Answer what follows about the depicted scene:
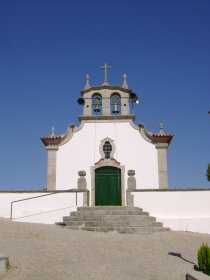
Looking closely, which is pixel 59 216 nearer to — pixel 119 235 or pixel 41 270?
pixel 119 235

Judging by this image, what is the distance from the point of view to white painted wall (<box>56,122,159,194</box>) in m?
18.4

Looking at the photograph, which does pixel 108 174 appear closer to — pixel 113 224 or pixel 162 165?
pixel 162 165

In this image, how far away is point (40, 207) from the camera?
16.3 m

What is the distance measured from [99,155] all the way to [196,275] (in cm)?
1162

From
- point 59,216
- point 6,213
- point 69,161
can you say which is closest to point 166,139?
point 69,161

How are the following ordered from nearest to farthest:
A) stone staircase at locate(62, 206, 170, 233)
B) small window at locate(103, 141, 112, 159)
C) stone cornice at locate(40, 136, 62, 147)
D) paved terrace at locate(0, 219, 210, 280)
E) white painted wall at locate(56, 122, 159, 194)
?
paved terrace at locate(0, 219, 210, 280) → stone staircase at locate(62, 206, 170, 233) → white painted wall at locate(56, 122, 159, 194) → small window at locate(103, 141, 112, 159) → stone cornice at locate(40, 136, 62, 147)

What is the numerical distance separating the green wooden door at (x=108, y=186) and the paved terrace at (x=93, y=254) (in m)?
5.11

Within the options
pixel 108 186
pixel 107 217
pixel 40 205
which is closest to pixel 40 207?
pixel 40 205

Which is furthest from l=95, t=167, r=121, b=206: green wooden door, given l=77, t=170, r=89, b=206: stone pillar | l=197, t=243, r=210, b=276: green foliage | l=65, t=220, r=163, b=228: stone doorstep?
l=197, t=243, r=210, b=276: green foliage

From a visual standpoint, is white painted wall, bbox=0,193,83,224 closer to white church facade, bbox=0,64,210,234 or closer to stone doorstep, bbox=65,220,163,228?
white church facade, bbox=0,64,210,234

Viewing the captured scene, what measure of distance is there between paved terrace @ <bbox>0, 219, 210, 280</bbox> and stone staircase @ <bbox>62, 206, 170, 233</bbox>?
0.63m

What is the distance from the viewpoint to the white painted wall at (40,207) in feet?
52.7

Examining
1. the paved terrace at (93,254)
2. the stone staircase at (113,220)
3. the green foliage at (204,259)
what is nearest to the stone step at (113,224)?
the stone staircase at (113,220)

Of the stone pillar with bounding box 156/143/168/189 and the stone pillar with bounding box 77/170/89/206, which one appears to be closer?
the stone pillar with bounding box 77/170/89/206
